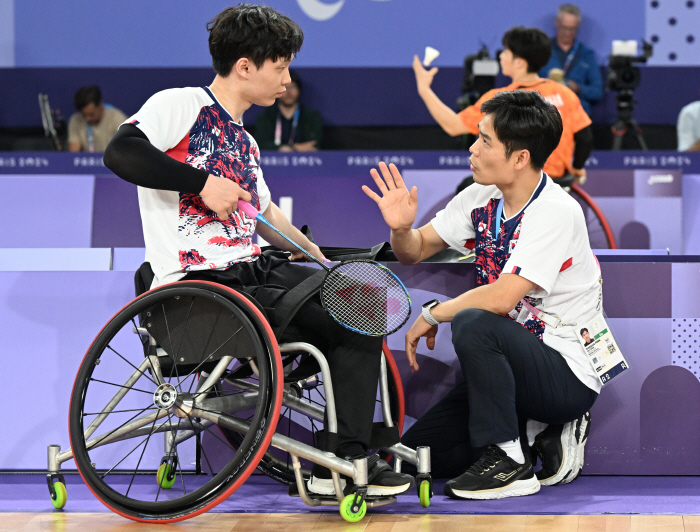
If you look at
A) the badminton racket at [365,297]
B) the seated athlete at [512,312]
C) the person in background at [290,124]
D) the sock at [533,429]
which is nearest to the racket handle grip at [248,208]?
the badminton racket at [365,297]

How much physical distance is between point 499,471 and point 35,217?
10.2 ft

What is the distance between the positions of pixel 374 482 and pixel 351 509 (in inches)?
4.6

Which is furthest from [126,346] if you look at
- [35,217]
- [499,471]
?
[35,217]

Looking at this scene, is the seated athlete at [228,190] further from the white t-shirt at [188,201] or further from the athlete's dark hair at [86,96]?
the athlete's dark hair at [86,96]

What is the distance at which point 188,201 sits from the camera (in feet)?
7.85

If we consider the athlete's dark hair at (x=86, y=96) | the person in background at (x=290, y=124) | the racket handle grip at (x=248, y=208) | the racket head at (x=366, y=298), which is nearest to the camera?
the racket head at (x=366, y=298)

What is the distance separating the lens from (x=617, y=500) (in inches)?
100

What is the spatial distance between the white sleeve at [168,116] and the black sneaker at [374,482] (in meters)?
0.97

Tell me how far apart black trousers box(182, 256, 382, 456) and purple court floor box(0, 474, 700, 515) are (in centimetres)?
31

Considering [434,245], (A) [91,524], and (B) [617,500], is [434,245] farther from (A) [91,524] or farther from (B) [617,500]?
(A) [91,524]

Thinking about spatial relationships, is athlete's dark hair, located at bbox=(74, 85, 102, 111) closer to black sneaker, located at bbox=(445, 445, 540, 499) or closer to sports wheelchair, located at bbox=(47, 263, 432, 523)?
sports wheelchair, located at bbox=(47, 263, 432, 523)

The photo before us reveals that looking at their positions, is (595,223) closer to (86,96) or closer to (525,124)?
(525,124)

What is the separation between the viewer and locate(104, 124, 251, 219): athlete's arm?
7.21 feet

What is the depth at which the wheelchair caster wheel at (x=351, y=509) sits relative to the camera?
2.25 meters
